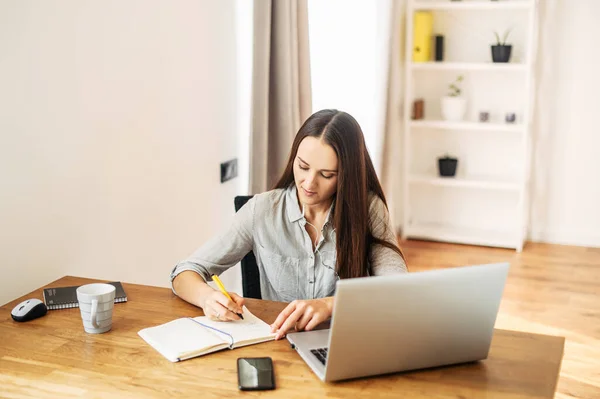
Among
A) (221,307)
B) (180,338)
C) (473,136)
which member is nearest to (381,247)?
(221,307)

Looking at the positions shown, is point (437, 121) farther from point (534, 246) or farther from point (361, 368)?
point (361, 368)

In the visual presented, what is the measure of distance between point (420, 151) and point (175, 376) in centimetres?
379

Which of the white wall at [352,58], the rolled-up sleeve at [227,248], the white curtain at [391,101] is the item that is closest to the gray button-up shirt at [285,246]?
the rolled-up sleeve at [227,248]

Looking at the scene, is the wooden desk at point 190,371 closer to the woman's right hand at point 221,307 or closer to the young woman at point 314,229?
the woman's right hand at point 221,307

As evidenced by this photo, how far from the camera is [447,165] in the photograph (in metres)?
4.70

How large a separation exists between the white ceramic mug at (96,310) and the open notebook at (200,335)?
80 mm

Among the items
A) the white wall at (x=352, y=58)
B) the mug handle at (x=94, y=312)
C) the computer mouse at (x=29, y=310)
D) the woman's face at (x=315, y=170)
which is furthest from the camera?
the white wall at (x=352, y=58)

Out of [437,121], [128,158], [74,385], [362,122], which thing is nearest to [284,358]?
[74,385]

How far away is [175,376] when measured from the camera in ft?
4.58

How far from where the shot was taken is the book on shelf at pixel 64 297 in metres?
1.75

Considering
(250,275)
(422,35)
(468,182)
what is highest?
(422,35)

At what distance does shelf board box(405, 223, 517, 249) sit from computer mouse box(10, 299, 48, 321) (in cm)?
341

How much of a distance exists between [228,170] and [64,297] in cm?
137

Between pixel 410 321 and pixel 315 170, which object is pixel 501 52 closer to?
pixel 315 170
